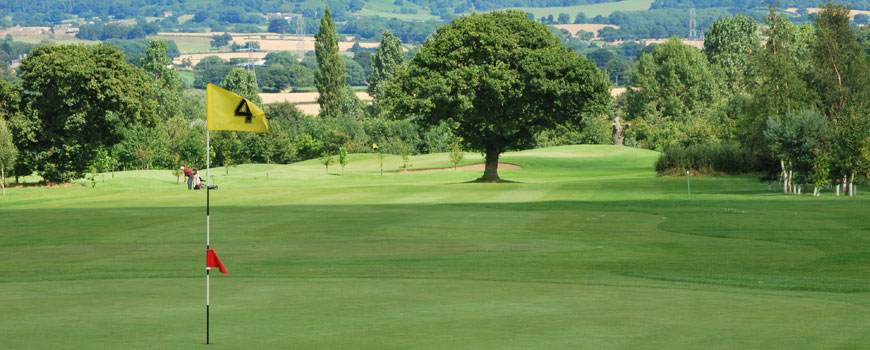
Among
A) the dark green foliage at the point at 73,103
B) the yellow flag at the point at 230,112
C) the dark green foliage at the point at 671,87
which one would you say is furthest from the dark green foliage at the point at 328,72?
the yellow flag at the point at 230,112

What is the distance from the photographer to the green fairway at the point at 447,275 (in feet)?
42.2

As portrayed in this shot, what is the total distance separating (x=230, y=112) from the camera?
621 inches

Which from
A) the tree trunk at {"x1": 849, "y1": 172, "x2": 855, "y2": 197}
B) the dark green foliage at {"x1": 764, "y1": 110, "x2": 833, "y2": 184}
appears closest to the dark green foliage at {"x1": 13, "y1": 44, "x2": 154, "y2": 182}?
the dark green foliage at {"x1": 764, "y1": 110, "x2": 833, "y2": 184}

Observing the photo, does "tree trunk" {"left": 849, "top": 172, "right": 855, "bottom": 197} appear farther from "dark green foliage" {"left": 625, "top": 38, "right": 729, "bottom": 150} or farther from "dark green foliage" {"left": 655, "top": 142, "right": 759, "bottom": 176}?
"dark green foliage" {"left": 625, "top": 38, "right": 729, "bottom": 150}

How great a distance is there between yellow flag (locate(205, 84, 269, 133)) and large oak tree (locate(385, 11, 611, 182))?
44.0m

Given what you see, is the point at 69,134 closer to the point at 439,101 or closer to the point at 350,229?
the point at 439,101

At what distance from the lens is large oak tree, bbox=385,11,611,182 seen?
60.4m

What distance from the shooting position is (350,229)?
106 feet

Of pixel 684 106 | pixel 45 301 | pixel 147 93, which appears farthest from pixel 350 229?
pixel 684 106

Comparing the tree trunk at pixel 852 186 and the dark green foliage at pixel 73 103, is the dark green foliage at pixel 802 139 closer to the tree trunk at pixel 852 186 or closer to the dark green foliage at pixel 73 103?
the tree trunk at pixel 852 186

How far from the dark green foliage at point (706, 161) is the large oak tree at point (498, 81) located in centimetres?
991

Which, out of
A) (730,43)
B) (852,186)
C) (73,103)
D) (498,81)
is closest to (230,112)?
(852,186)

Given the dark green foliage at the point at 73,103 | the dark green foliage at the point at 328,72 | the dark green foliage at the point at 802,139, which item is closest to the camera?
the dark green foliage at the point at 802,139

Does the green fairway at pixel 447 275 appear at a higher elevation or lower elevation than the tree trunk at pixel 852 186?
lower
